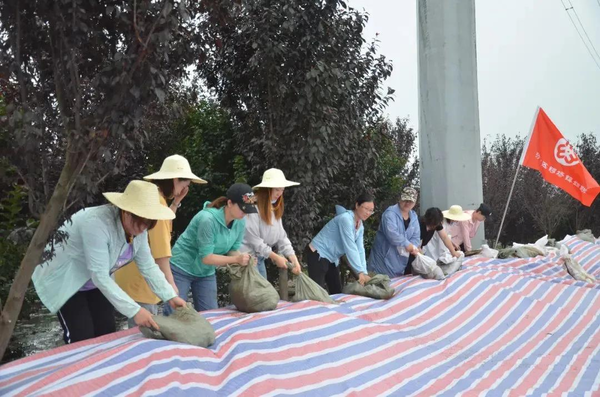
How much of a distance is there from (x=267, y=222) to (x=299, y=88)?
204 cm

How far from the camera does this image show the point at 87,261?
3.37 m

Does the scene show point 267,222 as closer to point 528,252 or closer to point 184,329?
point 184,329

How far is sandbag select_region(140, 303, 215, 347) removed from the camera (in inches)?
140

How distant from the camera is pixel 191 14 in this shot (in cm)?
312

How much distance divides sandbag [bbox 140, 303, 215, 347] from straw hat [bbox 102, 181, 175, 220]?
0.65m

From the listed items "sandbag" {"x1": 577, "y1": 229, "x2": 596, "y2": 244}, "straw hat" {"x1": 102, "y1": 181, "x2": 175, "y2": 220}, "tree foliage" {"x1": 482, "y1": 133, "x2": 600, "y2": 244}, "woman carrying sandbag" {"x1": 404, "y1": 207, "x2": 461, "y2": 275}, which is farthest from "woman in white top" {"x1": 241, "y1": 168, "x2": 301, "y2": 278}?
"tree foliage" {"x1": 482, "y1": 133, "x2": 600, "y2": 244}

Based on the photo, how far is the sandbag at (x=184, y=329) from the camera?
356cm

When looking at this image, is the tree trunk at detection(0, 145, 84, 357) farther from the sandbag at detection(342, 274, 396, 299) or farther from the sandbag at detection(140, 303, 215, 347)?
the sandbag at detection(342, 274, 396, 299)

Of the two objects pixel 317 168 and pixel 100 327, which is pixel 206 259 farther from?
pixel 317 168

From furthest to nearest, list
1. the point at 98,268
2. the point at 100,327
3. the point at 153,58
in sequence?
1. the point at 100,327
2. the point at 98,268
3. the point at 153,58

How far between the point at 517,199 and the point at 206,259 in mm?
17474

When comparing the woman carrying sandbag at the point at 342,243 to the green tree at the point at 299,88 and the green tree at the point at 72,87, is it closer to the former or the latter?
the green tree at the point at 299,88

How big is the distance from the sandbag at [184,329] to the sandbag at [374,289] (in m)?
2.10

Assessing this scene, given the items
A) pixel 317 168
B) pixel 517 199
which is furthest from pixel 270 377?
pixel 517 199
